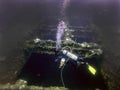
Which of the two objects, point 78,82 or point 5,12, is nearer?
point 78,82

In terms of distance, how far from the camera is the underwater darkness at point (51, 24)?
25.8 feet

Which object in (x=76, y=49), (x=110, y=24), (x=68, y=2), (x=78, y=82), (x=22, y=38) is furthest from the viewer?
(x=68, y=2)

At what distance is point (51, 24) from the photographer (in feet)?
35.8

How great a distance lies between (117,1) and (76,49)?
9396 millimetres

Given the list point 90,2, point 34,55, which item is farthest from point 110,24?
point 34,55

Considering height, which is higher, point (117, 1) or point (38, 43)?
point (117, 1)

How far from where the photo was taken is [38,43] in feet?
25.2

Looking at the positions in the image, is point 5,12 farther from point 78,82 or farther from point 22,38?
point 78,82

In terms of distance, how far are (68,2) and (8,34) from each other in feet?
22.1

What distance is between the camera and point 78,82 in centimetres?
675

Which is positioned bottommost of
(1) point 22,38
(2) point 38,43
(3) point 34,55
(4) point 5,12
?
(3) point 34,55

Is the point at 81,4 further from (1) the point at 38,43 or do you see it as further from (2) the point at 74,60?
(2) the point at 74,60

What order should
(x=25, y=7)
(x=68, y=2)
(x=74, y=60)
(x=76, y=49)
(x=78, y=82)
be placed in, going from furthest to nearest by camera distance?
(x=68, y=2) < (x=25, y=7) < (x=76, y=49) < (x=78, y=82) < (x=74, y=60)

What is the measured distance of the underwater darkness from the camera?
25.8ft
